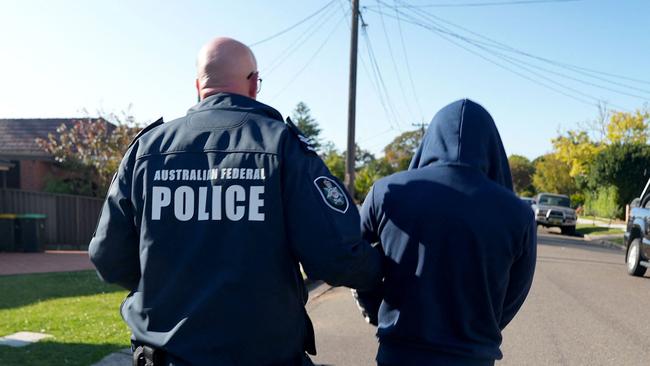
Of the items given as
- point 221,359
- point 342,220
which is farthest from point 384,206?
point 221,359

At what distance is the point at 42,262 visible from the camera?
1120 centimetres

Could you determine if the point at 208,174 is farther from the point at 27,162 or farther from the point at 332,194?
the point at 27,162

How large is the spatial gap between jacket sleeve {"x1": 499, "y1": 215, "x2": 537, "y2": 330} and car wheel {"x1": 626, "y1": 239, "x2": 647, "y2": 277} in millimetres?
9569

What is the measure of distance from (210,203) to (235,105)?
39 centimetres

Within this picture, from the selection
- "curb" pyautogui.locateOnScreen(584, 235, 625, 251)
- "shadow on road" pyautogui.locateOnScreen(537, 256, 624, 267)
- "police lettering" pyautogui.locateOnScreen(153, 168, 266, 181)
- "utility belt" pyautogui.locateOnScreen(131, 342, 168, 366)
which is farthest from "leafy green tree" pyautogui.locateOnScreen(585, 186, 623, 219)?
"utility belt" pyautogui.locateOnScreen(131, 342, 168, 366)

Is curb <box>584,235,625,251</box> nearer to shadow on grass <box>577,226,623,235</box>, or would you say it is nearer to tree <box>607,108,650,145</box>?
shadow on grass <box>577,226,623,235</box>

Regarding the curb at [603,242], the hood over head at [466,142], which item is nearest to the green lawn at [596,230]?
the curb at [603,242]

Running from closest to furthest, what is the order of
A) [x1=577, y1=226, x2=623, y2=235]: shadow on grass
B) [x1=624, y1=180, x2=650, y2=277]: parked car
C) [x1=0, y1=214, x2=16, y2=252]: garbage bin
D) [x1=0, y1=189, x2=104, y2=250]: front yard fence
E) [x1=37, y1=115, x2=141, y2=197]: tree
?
[x1=624, y1=180, x2=650, y2=277]: parked car, [x1=0, y1=214, x2=16, y2=252]: garbage bin, [x1=0, y1=189, x2=104, y2=250]: front yard fence, [x1=37, y1=115, x2=141, y2=197]: tree, [x1=577, y1=226, x2=623, y2=235]: shadow on grass

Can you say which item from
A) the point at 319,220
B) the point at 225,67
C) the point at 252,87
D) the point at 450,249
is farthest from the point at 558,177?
the point at 319,220

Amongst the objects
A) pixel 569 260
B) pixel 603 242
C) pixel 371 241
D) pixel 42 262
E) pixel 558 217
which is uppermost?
pixel 371 241

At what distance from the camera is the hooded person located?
2.01 m

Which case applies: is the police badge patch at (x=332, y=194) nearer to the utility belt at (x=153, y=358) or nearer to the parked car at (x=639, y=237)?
the utility belt at (x=153, y=358)

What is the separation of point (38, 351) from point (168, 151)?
362 cm

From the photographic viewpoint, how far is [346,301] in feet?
26.5
